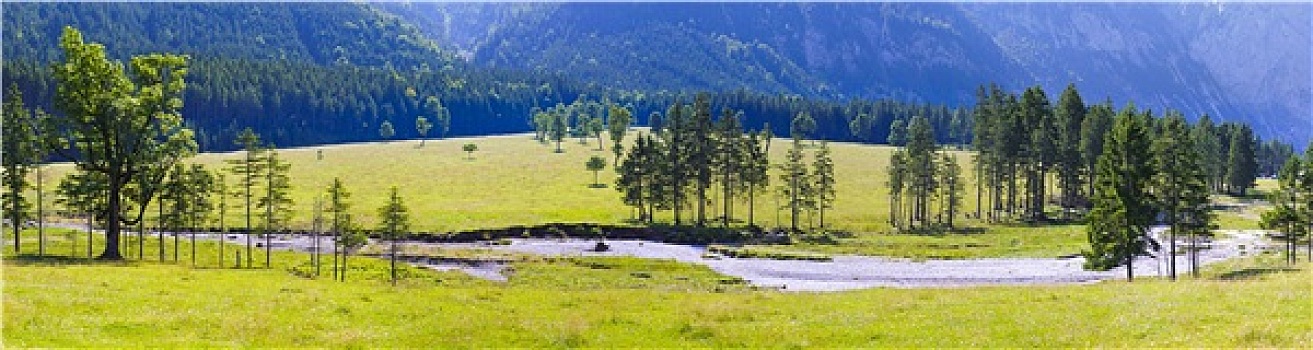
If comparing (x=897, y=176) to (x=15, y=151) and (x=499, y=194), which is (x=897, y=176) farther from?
(x=15, y=151)

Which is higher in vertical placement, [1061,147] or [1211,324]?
[1061,147]

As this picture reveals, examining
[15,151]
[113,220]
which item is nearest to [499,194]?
[15,151]

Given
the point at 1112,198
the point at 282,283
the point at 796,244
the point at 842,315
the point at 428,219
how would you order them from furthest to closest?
the point at 428,219 < the point at 796,244 < the point at 1112,198 < the point at 282,283 < the point at 842,315

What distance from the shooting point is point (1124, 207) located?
65375mm

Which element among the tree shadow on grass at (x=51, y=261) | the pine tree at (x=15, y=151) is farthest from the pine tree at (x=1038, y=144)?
the pine tree at (x=15, y=151)

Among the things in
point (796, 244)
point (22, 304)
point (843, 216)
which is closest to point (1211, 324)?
point (22, 304)

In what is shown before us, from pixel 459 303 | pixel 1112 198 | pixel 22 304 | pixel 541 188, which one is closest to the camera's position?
pixel 22 304

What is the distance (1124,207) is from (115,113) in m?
69.4

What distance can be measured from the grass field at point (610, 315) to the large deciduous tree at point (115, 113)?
975cm

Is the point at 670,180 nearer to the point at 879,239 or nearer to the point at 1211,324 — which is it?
the point at 879,239

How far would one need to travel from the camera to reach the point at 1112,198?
217ft

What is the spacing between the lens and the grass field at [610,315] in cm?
2875

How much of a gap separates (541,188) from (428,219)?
3880 centimetres

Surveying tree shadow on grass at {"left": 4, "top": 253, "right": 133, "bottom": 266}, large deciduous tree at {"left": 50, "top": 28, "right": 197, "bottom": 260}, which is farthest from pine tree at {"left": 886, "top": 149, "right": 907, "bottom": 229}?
tree shadow on grass at {"left": 4, "top": 253, "right": 133, "bottom": 266}
